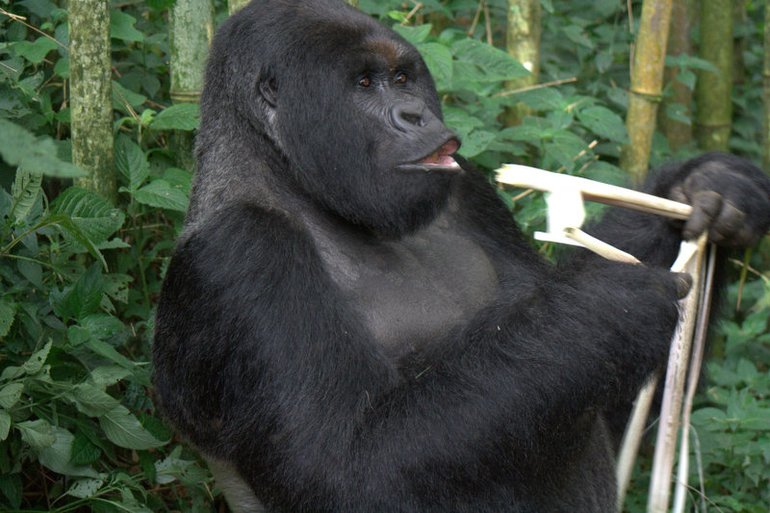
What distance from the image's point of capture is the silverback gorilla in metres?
2.96

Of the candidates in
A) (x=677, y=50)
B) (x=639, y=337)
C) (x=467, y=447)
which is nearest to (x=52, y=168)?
(x=467, y=447)

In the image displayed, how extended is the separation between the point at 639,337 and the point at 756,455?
182 centimetres

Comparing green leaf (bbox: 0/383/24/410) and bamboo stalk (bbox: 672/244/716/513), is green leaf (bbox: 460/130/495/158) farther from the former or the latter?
green leaf (bbox: 0/383/24/410)

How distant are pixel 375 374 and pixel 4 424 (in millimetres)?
1138

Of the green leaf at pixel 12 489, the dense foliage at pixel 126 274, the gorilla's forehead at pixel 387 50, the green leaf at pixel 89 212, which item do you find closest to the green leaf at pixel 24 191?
the dense foliage at pixel 126 274

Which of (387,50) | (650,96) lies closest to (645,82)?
(650,96)

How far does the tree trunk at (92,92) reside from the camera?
410cm

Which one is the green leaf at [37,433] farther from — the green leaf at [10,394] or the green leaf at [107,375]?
the green leaf at [107,375]

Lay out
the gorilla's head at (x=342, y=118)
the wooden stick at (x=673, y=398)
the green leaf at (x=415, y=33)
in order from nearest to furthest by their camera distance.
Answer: the wooden stick at (x=673, y=398) < the gorilla's head at (x=342, y=118) < the green leaf at (x=415, y=33)

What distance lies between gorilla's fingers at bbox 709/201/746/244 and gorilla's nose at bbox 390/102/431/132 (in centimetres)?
93

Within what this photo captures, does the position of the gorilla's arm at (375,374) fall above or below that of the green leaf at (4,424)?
above

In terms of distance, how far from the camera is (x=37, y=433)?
11.1ft

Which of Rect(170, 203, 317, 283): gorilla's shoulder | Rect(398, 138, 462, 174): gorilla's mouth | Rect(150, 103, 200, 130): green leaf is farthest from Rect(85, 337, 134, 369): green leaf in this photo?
Rect(398, 138, 462, 174): gorilla's mouth

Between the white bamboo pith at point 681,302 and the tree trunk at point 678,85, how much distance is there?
333 centimetres
